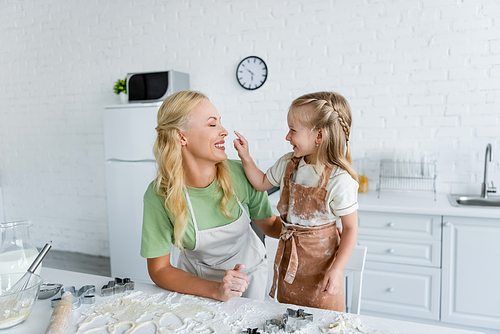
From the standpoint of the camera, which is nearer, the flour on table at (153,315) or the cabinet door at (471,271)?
the flour on table at (153,315)

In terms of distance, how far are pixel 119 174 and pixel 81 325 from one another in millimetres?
2349

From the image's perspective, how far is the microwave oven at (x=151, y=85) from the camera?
126 inches

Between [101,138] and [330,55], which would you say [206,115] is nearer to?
[330,55]

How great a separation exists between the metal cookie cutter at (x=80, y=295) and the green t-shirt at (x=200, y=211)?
0.20 meters

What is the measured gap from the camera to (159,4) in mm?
3576

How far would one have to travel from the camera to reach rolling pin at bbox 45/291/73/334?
38.6 inches

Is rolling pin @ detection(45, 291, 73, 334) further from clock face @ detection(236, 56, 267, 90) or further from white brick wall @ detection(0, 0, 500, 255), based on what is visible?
clock face @ detection(236, 56, 267, 90)

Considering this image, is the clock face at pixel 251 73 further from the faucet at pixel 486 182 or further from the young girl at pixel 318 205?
the young girl at pixel 318 205

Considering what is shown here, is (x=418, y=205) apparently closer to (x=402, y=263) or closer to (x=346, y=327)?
(x=402, y=263)

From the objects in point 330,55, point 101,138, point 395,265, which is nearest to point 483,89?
point 330,55

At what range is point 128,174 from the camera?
128 inches

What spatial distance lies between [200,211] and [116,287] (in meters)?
0.39

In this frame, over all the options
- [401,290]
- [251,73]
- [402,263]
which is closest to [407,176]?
[402,263]

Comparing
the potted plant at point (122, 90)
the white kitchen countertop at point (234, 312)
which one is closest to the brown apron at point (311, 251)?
the white kitchen countertop at point (234, 312)
